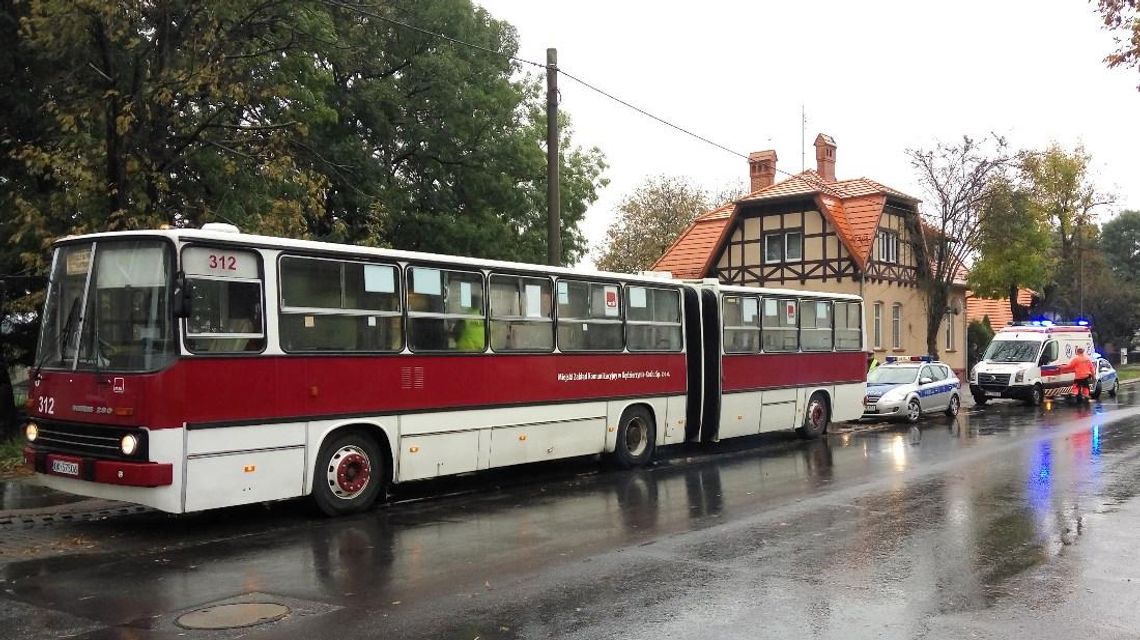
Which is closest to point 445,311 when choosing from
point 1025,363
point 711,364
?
point 711,364

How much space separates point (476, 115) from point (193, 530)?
1898 centimetres

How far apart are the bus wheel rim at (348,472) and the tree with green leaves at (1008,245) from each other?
2890 cm

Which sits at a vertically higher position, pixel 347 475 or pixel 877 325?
pixel 877 325

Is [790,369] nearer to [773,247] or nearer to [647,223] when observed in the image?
[773,247]

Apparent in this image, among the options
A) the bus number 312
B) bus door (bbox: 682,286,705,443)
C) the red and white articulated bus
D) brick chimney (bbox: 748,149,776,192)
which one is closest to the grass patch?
the red and white articulated bus

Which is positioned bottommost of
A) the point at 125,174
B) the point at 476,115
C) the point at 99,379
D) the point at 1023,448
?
the point at 1023,448

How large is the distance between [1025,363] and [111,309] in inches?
1081

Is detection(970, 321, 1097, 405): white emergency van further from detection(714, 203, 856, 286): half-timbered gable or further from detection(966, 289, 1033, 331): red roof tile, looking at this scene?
detection(966, 289, 1033, 331): red roof tile

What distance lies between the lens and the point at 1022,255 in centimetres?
3531

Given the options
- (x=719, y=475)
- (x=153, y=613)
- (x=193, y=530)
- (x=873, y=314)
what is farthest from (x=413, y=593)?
(x=873, y=314)

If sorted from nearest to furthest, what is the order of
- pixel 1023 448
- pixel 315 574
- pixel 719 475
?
pixel 315 574 < pixel 719 475 < pixel 1023 448

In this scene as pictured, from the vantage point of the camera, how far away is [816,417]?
65.0 feet

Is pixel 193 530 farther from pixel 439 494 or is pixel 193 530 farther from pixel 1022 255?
pixel 1022 255

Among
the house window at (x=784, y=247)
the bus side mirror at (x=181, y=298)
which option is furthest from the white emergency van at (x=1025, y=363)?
the bus side mirror at (x=181, y=298)
